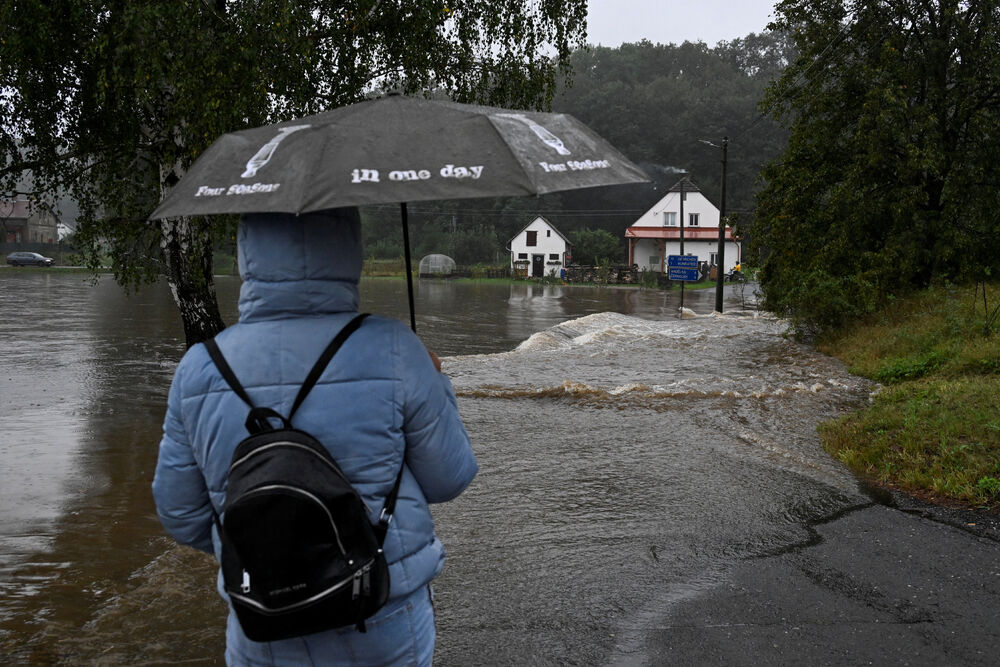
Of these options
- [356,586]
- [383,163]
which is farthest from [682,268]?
[356,586]

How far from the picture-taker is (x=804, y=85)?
2203cm

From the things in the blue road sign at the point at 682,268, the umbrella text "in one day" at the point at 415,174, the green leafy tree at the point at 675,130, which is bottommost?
the blue road sign at the point at 682,268

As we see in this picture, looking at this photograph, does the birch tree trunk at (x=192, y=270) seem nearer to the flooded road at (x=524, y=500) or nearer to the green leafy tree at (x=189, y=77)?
the green leafy tree at (x=189, y=77)

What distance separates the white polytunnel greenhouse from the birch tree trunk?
61.8 meters

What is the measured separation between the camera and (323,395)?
2.31m

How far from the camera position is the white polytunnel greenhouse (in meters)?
73.4

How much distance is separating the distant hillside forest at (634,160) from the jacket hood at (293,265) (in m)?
80.3

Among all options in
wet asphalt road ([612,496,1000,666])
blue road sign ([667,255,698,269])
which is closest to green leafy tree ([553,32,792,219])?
blue road sign ([667,255,698,269])

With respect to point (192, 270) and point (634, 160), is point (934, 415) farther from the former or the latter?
point (634, 160)

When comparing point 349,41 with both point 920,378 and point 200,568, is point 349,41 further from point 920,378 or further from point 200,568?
point 920,378

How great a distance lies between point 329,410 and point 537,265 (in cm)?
7822

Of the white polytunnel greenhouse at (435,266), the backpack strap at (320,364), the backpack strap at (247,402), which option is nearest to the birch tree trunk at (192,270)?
the backpack strap at (247,402)

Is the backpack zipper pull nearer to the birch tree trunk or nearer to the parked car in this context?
the birch tree trunk

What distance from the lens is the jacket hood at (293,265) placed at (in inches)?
95.5
